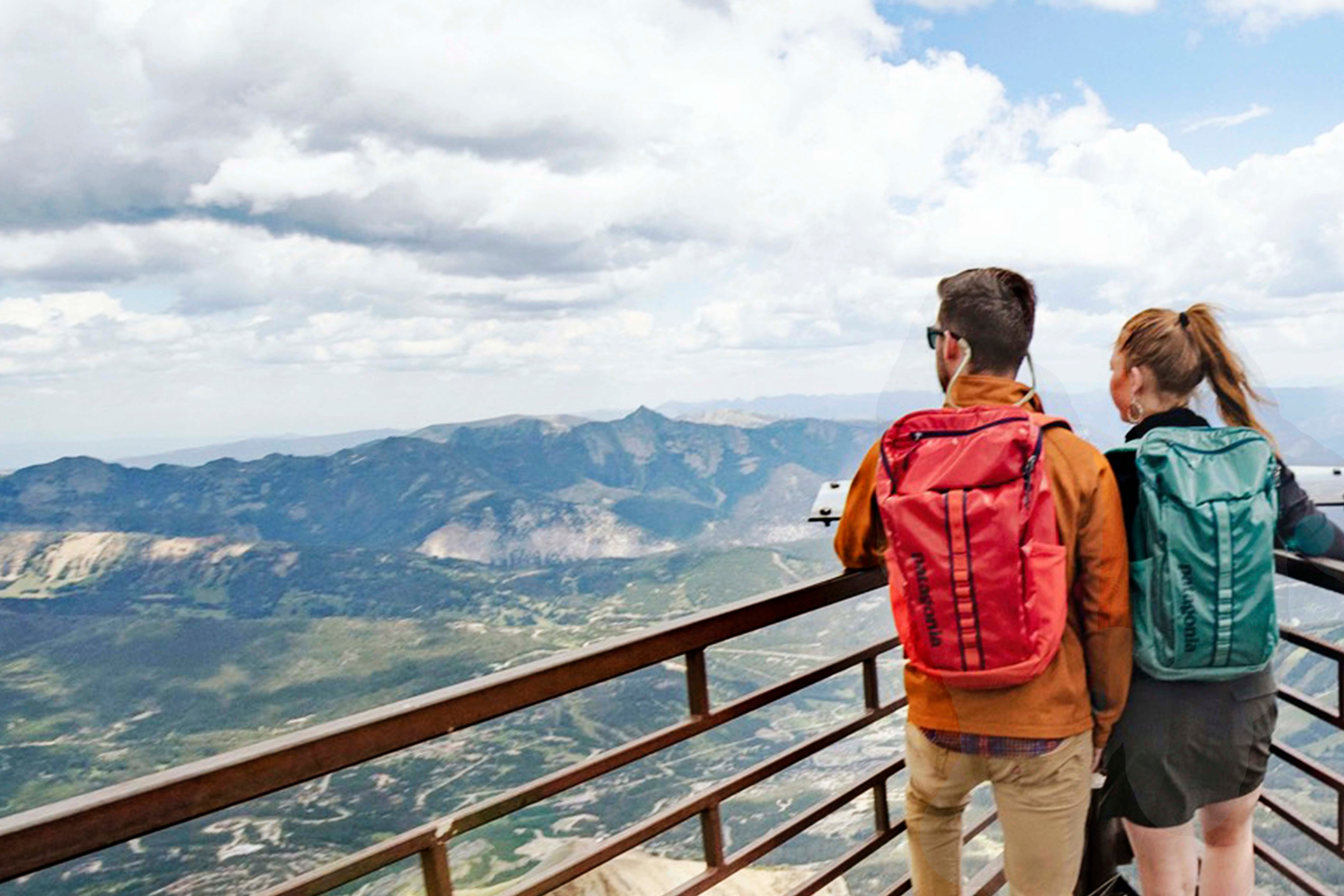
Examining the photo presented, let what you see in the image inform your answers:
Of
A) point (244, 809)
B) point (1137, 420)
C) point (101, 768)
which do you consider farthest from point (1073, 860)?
point (101, 768)

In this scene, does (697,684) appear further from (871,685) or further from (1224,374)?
(1224,374)

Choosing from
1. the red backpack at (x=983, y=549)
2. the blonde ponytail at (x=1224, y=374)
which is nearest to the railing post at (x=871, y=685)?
the red backpack at (x=983, y=549)

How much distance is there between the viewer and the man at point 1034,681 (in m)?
1.89

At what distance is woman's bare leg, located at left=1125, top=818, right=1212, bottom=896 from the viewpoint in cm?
223

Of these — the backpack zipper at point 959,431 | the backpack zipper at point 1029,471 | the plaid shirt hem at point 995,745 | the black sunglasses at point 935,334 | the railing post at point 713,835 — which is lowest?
the railing post at point 713,835

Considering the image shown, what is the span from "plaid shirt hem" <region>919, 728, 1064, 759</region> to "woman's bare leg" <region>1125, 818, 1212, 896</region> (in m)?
0.56

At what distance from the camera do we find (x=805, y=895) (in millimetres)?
2604

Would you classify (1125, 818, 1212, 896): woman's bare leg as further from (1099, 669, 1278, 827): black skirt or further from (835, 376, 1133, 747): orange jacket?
(835, 376, 1133, 747): orange jacket

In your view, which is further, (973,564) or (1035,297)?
(1035,297)

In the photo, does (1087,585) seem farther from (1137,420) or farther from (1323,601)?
(1323,601)

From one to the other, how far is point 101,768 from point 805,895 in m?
156

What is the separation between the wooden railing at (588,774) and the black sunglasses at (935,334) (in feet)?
2.17

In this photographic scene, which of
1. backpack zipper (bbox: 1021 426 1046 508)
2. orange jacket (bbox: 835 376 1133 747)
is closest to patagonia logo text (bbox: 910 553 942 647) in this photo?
orange jacket (bbox: 835 376 1133 747)

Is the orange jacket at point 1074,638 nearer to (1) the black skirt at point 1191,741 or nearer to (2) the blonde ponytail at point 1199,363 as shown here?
(1) the black skirt at point 1191,741
